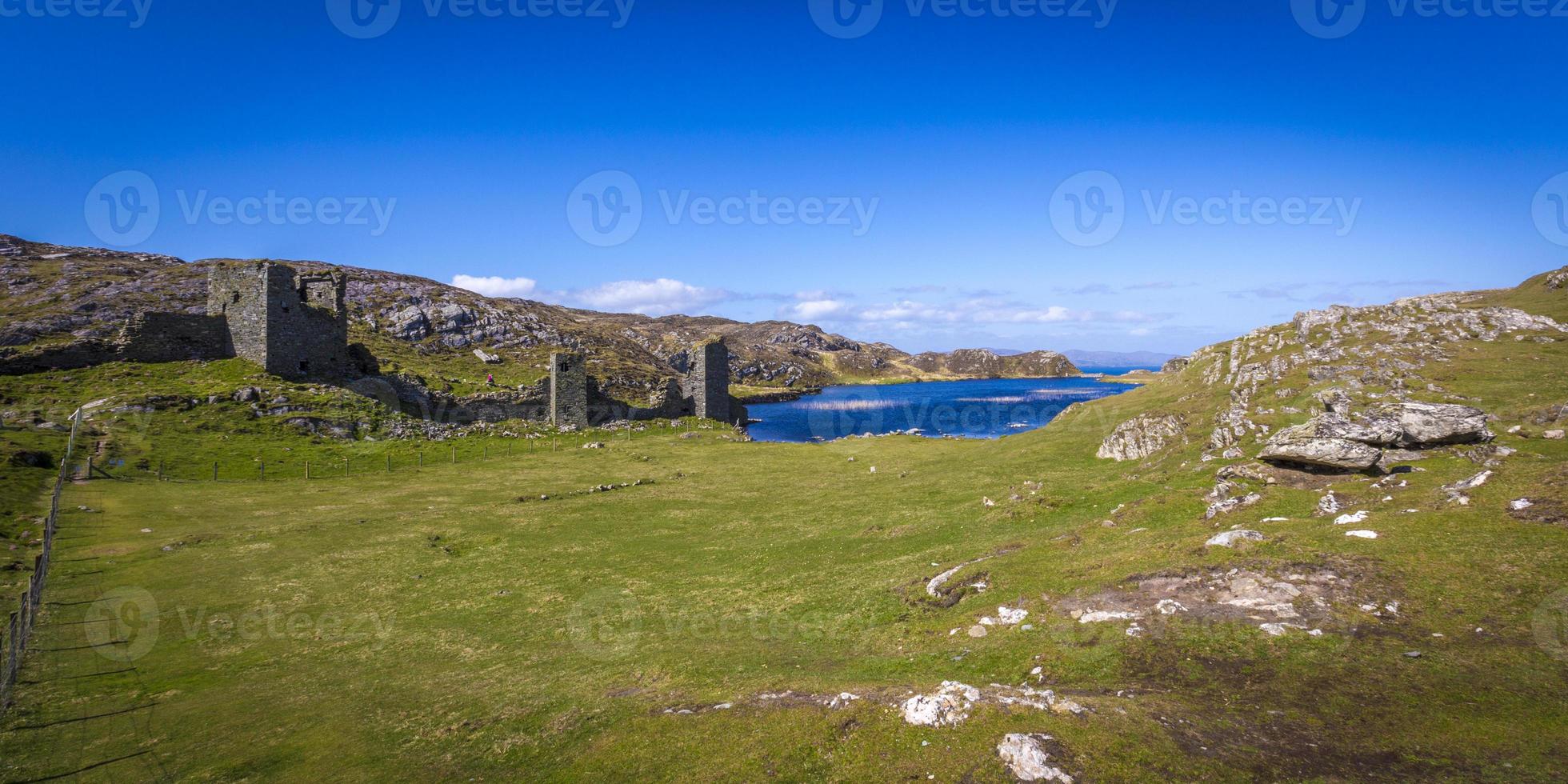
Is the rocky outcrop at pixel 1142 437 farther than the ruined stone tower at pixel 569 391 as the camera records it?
No

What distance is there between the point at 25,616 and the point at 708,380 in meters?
54.3

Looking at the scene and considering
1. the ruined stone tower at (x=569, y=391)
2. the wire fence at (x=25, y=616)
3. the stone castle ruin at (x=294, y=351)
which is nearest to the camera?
the wire fence at (x=25, y=616)

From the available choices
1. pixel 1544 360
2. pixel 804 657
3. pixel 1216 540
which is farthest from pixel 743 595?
pixel 1544 360

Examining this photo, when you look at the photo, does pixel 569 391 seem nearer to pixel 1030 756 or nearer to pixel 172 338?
pixel 172 338

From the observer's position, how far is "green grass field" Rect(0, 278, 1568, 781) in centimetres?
851

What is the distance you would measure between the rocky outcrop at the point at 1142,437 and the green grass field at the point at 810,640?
1.91 meters

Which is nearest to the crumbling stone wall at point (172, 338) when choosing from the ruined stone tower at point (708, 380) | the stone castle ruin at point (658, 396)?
the stone castle ruin at point (658, 396)

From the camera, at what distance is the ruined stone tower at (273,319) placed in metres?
52.2

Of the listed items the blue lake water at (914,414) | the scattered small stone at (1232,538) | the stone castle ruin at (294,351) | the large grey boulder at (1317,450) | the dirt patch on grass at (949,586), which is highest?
the stone castle ruin at (294,351)

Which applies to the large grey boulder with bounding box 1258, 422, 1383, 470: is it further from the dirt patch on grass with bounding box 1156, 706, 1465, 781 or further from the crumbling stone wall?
the crumbling stone wall

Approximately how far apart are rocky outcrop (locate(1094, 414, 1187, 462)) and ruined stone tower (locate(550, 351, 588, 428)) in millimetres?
44782

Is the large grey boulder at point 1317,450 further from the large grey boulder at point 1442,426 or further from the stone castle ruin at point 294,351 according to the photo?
the stone castle ruin at point 294,351

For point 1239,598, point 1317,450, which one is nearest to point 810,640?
point 1239,598

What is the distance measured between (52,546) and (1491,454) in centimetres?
4408
